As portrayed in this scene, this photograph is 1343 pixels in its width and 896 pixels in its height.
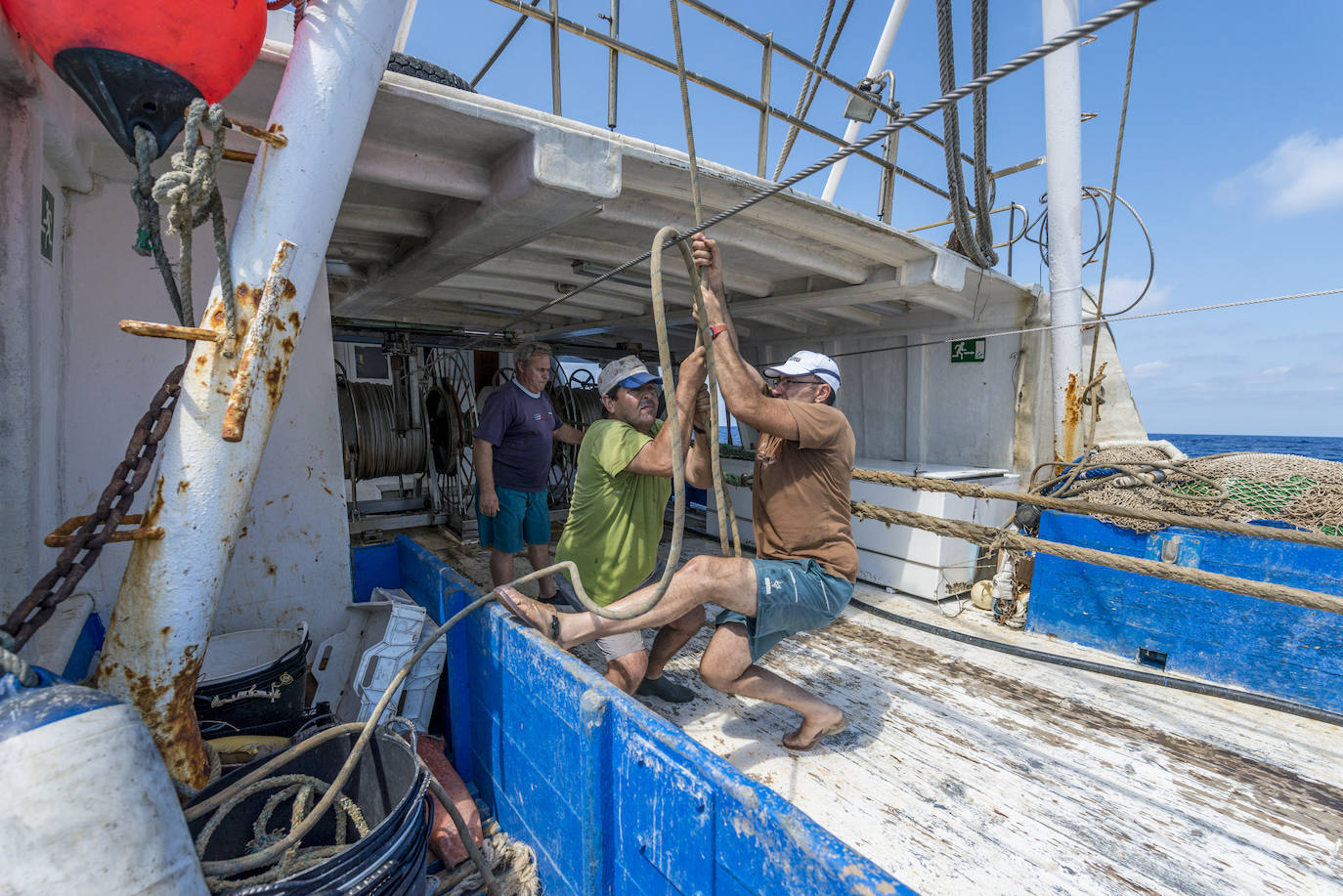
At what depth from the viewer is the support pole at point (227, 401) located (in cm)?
184

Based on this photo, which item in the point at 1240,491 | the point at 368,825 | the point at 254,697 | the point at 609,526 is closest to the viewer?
the point at 368,825

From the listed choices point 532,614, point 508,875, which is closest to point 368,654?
point 532,614

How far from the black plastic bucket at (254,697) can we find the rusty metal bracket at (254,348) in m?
1.24

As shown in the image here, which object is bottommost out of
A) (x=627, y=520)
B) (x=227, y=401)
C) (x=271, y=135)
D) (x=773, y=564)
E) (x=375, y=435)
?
(x=773, y=564)

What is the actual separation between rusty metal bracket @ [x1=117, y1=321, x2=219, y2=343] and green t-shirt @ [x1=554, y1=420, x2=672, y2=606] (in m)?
1.59

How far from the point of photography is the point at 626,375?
3.26 metres

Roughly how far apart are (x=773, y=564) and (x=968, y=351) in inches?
193

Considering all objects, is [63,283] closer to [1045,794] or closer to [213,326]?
[213,326]

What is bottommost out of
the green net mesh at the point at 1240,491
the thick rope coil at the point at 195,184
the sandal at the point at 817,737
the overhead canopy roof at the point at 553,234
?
the sandal at the point at 817,737

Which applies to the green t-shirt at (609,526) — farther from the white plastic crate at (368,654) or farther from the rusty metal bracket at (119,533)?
the rusty metal bracket at (119,533)

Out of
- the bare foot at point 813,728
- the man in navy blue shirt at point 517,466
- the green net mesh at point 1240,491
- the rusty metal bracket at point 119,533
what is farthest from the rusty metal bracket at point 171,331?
the green net mesh at point 1240,491

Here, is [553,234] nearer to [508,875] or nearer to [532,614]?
[532,614]

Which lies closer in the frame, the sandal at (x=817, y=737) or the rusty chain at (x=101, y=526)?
the rusty chain at (x=101, y=526)

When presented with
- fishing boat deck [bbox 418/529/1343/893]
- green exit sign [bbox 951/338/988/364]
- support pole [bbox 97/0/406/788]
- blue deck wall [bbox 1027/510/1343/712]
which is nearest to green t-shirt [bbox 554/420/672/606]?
fishing boat deck [bbox 418/529/1343/893]
